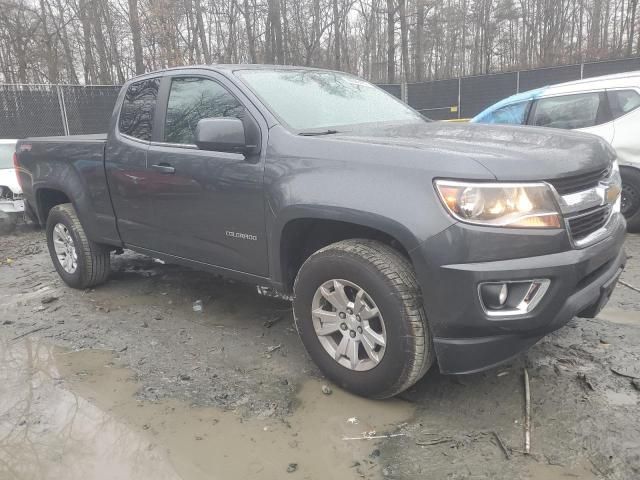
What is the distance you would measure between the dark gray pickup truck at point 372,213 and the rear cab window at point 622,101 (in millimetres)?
3330

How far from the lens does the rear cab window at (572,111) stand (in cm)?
592

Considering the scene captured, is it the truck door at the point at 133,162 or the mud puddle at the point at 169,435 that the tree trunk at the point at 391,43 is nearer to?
the truck door at the point at 133,162

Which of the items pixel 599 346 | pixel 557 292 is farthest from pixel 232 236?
pixel 599 346

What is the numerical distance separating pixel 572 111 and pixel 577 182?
168 inches

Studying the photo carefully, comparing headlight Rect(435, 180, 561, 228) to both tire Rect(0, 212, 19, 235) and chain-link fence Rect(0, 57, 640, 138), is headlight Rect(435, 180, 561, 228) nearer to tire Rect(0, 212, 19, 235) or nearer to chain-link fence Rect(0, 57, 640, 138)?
tire Rect(0, 212, 19, 235)

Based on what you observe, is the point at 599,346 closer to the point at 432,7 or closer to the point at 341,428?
the point at 341,428

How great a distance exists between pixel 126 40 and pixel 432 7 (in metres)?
16.5

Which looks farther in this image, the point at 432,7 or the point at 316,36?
the point at 432,7

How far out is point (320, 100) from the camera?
3510mm

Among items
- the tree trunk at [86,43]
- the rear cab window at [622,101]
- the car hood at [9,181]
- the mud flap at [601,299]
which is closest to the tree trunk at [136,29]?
the tree trunk at [86,43]

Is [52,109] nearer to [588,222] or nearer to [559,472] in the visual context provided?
[588,222]

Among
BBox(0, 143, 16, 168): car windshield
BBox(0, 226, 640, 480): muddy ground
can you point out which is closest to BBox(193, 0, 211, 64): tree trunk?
BBox(0, 143, 16, 168): car windshield

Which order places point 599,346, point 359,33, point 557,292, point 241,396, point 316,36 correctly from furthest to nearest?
point 359,33
point 316,36
point 599,346
point 241,396
point 557,292

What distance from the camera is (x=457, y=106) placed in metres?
17.9
